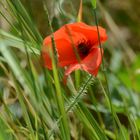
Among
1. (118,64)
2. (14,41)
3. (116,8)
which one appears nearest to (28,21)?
(14,41)

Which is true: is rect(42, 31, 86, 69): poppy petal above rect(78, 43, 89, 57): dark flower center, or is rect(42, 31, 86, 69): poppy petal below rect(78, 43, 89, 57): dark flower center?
above

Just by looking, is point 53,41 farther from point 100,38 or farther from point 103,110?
point 103,110

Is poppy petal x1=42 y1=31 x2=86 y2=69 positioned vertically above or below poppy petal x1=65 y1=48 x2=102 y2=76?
above

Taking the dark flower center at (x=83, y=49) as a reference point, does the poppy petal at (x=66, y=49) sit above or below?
above

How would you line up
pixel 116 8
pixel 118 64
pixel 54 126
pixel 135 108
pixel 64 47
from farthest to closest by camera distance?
pixel 116 8 < pixel 118 64 < pixel 135 108 < pixel 64 47 < pixel 54 126
